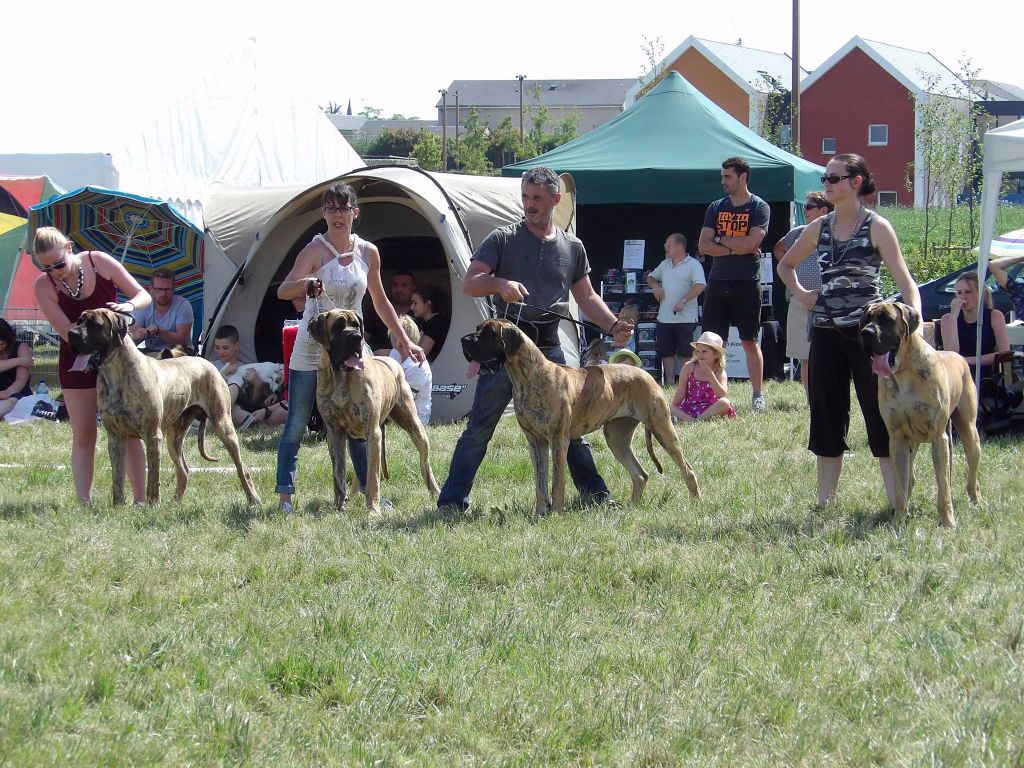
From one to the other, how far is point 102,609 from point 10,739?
1375 millimetres

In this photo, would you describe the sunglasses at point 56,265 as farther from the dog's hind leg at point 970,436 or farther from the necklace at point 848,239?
the dog's hind leg at point 970,436

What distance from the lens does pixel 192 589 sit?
4758 mm

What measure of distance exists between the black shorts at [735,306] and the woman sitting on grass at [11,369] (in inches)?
256

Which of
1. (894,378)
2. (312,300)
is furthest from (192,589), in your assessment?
(894,378)

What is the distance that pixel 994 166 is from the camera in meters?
8.98

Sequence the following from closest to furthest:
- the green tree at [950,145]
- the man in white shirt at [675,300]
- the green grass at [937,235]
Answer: the man in white shirt at [675,300]
the green grass at [937,235]
the green tree at [950,145]

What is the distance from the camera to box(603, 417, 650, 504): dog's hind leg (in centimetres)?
670

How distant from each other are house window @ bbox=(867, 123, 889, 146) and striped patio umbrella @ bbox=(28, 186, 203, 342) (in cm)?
4202

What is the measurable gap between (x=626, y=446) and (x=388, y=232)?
22.0ft

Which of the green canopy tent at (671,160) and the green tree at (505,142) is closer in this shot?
the green canopy tent at (671,160)

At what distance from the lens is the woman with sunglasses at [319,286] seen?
247 inches

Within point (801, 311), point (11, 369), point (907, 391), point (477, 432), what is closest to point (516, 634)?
point (477, 432)

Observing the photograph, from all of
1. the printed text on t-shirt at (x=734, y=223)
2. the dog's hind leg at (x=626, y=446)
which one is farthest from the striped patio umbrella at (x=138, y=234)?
the dog's hind leg at (x=626, y=446)

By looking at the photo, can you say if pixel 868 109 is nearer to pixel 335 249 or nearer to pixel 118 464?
pixel 335 249
